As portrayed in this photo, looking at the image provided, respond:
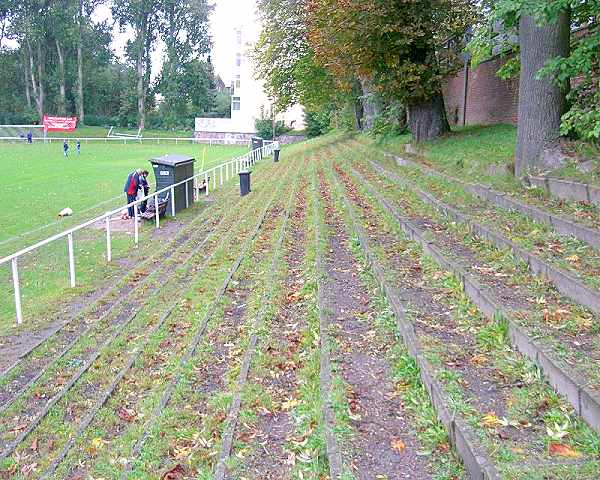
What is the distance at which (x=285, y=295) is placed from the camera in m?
7.40

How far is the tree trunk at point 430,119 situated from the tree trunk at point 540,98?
7892mm

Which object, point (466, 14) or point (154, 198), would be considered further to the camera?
point (466, 14)

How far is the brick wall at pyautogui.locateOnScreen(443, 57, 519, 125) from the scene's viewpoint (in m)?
16.5

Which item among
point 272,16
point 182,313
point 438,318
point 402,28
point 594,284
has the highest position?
point 272,16

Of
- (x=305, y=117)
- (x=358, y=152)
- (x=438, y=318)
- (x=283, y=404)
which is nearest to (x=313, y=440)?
(x=283, y=404)

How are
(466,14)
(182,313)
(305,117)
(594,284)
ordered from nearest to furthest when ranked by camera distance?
(594,284)
(182,313)
(466,14)
(305,117)

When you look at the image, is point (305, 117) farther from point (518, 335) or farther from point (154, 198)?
point (518, 335)

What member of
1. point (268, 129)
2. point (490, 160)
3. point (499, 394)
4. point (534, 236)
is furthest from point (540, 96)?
point (268, 129)

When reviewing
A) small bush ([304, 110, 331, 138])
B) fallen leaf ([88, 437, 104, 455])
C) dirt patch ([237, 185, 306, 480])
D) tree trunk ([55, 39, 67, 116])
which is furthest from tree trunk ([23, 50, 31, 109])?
fallen leaf ([88, 437, 104, 455])

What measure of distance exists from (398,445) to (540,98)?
809 centimetres

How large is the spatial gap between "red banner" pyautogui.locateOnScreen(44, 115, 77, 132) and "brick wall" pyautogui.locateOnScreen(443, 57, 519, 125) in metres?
56.1

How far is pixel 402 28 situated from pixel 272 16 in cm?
1511

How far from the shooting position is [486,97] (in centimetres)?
1866

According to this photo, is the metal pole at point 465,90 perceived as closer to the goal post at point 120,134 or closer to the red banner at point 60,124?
the goal post at point 120,134
